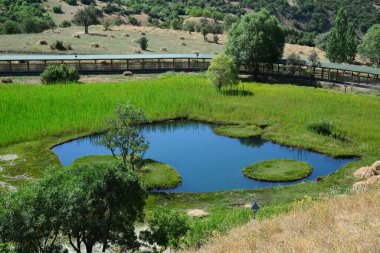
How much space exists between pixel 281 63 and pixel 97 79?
2542cm

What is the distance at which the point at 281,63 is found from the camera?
7144cm

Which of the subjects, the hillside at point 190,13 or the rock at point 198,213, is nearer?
the rock at point 198,213

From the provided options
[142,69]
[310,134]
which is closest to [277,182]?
[310,134]

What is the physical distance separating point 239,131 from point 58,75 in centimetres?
2545

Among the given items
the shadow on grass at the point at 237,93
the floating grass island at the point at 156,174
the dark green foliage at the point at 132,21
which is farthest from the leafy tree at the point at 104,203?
the dark green foliage at the point at 132,21

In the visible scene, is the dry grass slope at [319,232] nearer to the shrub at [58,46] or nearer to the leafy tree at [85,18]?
the shrub at [58,46]

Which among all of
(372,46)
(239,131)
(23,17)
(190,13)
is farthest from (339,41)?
(190,13)

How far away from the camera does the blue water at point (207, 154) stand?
36.3 meters

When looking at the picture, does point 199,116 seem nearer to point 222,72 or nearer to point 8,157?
point 222,72

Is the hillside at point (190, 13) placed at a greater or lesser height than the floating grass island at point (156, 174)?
greater

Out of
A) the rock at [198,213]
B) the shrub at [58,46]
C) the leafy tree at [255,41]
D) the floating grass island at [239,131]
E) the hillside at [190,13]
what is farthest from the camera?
the hillside at [190,13]

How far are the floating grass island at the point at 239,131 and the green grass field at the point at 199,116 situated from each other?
1.02 metres

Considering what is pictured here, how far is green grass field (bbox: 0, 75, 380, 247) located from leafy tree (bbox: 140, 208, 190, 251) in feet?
27.0

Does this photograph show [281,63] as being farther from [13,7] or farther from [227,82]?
[13,7]
